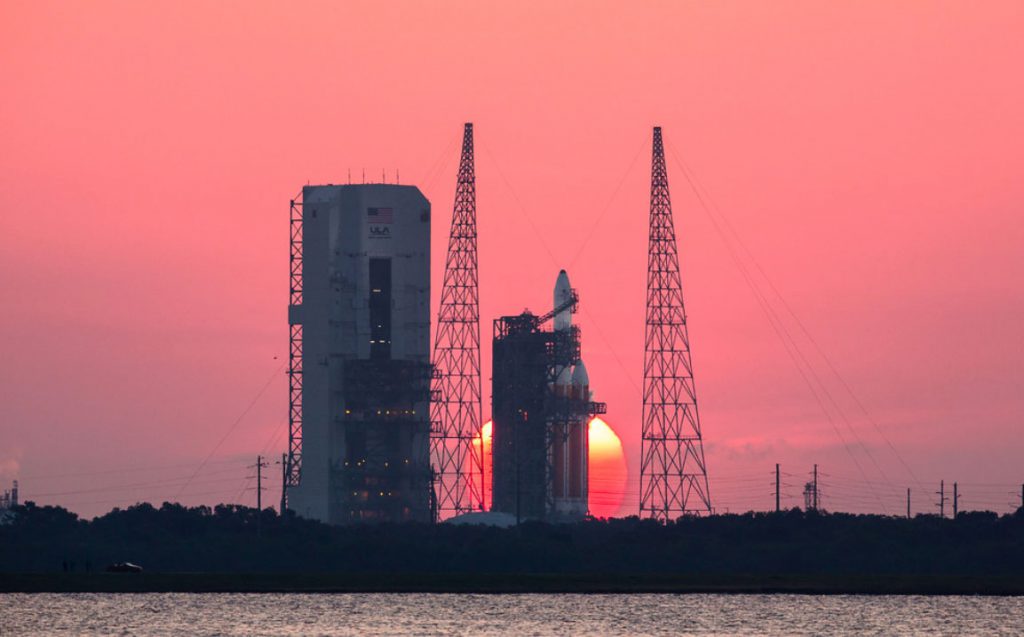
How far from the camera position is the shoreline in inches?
6624

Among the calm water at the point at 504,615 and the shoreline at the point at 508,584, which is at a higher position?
the shoreline at the point at 508,584

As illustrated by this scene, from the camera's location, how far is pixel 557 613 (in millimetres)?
149500

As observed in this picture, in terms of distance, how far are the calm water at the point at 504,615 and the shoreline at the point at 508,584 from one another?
341 cm

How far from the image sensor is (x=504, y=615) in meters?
147

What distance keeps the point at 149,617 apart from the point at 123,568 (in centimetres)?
3942

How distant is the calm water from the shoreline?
341 centimetres

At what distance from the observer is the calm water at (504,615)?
13412 centimetres

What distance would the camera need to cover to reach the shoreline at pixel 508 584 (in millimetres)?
168250

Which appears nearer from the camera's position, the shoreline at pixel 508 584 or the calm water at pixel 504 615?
the calm water at pixel 504 615

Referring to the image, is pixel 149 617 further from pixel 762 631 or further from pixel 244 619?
pixel 762 631

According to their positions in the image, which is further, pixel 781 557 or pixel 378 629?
pixel 781 557

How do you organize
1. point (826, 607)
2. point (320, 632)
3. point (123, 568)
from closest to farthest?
1. point (320, 632)
2. point (826, 607)
3. point (123, 568)

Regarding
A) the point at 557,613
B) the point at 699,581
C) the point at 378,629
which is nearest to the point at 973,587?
the point at 699,581

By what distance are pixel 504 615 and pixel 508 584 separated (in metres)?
30.8
